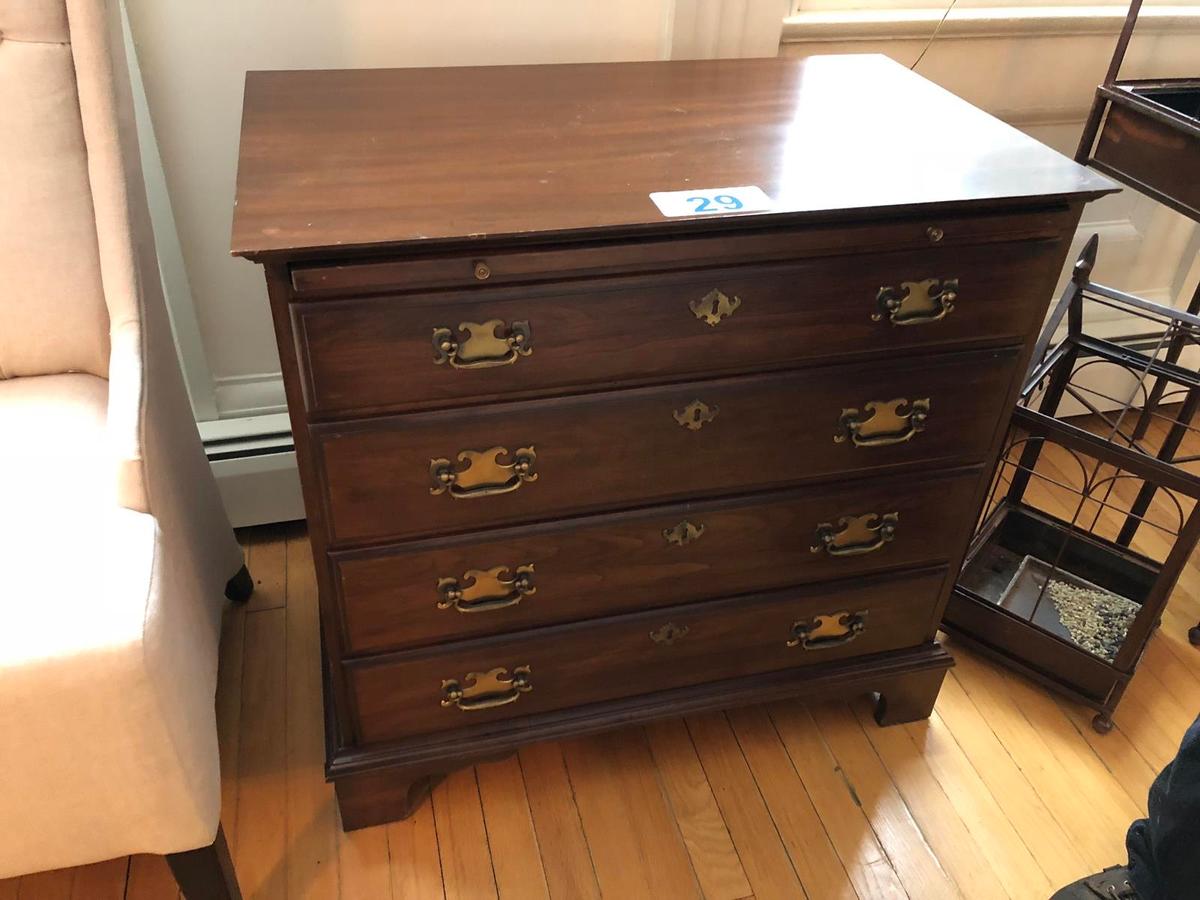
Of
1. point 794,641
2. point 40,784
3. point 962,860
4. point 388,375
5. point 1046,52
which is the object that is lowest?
point 962,860

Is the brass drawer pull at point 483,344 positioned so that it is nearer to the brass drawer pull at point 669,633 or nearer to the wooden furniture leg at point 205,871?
the brass drawer pull at point 669,633

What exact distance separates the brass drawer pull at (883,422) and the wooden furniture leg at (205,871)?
82cm

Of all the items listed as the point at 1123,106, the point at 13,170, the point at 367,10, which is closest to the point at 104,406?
the point at 13,170

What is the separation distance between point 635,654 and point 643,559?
0.16 meters

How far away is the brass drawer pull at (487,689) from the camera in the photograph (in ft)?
4.00

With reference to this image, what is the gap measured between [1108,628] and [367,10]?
1.41 m

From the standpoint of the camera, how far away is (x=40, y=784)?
36.1 inches

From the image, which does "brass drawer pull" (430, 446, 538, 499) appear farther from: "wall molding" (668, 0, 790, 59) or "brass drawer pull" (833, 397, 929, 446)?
"wall molding" (668, 0, 790, 59)

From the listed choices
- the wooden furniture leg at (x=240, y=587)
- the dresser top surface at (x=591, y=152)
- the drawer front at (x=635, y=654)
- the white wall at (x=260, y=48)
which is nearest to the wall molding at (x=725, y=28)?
the white wall at (x=260, y=48)

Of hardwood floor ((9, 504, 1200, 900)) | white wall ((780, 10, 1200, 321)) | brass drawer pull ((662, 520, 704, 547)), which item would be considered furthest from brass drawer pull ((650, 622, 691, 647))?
white wall ((780, 10, 1200, 321))

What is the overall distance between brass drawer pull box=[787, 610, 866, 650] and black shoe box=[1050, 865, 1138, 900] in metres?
0.39

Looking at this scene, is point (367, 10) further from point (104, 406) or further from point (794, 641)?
point (794, 641)

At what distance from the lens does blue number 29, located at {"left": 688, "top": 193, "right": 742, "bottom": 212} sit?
3.14 ft

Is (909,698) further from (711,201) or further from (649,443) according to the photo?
(711,201)
